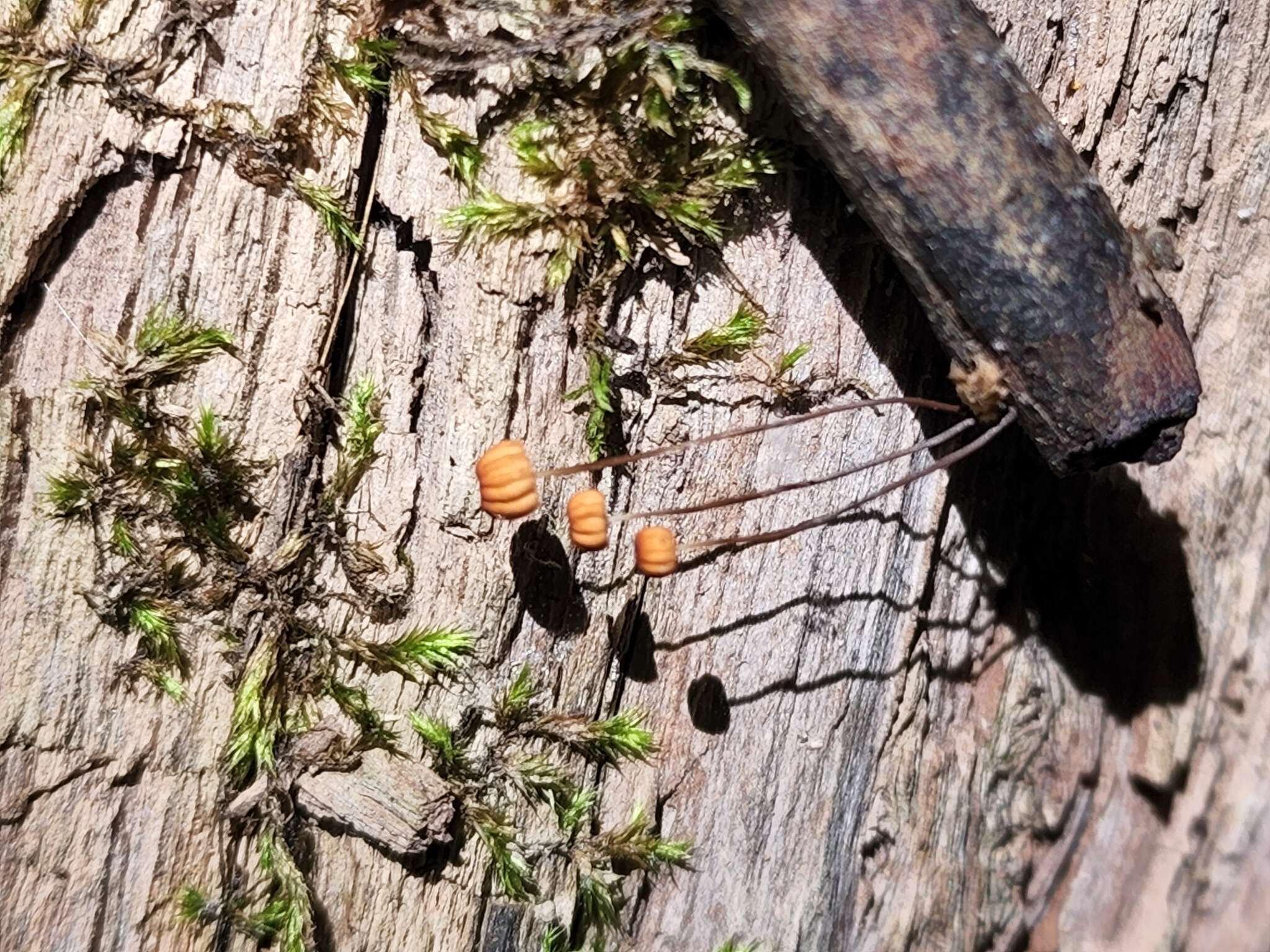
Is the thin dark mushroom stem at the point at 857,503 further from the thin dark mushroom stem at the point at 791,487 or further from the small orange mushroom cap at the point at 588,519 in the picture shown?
the small orange mushroom cap at the point at 588,519

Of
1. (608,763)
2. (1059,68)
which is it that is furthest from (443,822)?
(1059,68)

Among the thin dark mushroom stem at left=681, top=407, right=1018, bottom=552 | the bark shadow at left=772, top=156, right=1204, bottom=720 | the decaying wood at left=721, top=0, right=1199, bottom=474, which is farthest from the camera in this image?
the bark shadow at left=772, top=156, right=1204, bottom=720

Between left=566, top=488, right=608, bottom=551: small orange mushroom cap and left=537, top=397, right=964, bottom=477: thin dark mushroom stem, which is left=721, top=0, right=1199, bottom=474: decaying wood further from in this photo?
left=566, top=488, right=608, bottom=551: small orange mushroom cap

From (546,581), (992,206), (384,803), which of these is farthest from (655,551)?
(992,206)

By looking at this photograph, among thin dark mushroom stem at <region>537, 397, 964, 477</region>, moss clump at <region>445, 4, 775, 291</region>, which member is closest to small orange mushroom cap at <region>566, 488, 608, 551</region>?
thin dark mushroom stem at <region>537, 397, 964, 477</region>

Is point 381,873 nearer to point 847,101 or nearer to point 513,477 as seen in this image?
point 513,477

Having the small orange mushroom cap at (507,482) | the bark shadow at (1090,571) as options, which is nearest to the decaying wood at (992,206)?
the bark shadow at (1090,571)
